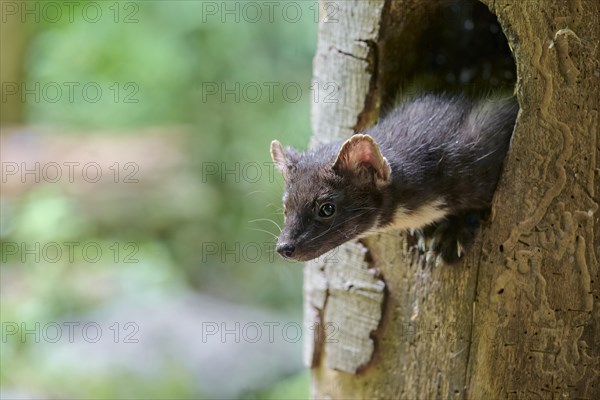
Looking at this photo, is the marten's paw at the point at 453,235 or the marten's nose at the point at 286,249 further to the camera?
the marten's paw at the point at 453,235

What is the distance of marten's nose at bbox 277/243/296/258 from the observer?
96.9 inches

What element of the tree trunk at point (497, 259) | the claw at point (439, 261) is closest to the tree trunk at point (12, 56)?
the tree trunk at point (497, 259)

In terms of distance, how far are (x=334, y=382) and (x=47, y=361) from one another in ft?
9.69

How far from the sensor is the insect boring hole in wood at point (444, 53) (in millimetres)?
2920

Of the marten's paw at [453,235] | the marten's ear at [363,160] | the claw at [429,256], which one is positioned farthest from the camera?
the claw at [429,256]

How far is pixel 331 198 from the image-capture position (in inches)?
99.6

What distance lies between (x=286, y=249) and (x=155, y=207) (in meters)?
4.99

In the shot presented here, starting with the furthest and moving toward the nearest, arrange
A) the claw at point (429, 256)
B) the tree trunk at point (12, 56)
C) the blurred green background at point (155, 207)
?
the tree trunk at point (12, 56) < the blurred green background at point (155, 207) < the claw at point (429, 256)

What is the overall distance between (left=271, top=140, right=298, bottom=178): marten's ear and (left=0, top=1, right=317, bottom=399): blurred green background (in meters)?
2.42

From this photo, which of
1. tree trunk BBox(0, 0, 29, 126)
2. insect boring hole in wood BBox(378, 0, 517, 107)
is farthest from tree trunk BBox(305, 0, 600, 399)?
tree trunk BBox(0, 0, 29, 126)

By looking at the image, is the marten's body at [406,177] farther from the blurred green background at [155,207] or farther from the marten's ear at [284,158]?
the blurred green background at [155,207]

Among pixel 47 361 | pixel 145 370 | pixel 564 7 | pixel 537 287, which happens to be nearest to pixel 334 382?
pixel 537 287

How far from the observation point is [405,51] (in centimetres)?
298

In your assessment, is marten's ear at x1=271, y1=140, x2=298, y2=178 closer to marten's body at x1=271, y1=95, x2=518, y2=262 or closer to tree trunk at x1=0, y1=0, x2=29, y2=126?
marten's body at x1=271, y1=95, x2=518, y2=262
